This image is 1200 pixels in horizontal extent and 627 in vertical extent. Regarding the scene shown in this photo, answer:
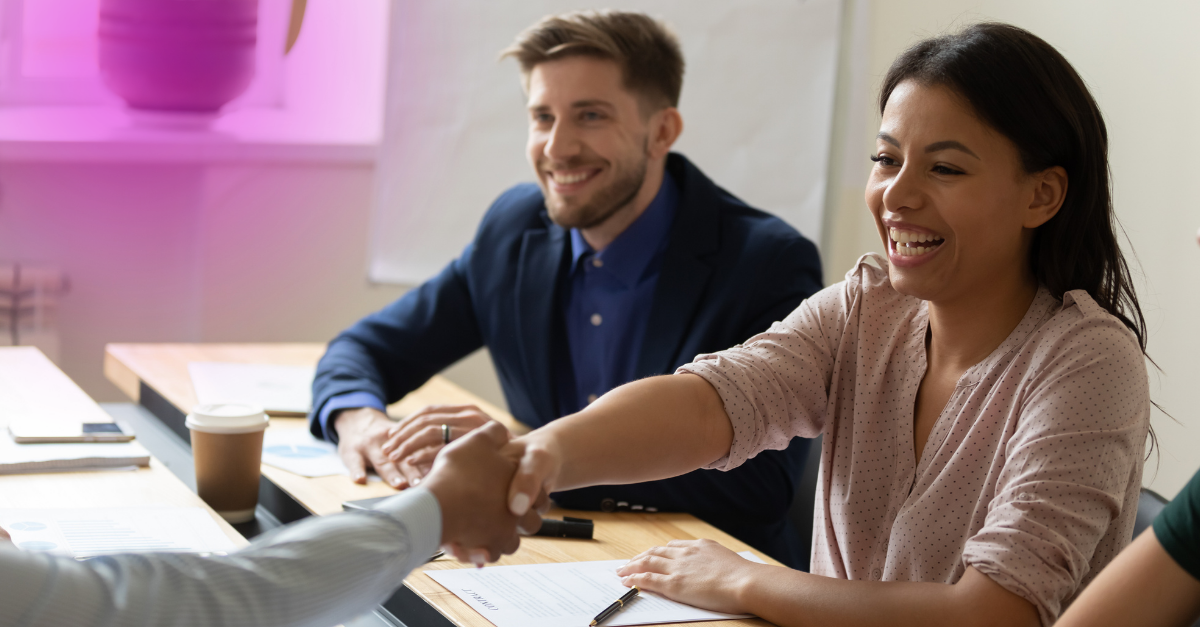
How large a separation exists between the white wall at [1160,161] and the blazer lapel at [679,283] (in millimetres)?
789

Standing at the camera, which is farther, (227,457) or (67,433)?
(67,433)

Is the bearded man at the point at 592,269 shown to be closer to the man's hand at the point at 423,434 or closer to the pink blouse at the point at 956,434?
the man's hand at the point at 423,434

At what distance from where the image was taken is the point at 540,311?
86.9 inches

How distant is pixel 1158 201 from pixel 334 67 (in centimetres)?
219

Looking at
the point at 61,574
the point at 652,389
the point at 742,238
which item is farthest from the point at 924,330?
the point at 61,574

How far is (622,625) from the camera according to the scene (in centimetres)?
122

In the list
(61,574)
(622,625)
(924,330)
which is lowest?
(622,625)

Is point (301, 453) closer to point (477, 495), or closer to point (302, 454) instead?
point (302, 454)

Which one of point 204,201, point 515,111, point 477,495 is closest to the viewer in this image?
point 477,495

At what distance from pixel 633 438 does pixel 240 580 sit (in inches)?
22.4

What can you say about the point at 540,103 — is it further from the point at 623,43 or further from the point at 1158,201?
the point at 1158,201

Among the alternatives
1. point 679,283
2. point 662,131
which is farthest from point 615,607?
point 662,131

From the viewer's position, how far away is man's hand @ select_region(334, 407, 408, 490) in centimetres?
176

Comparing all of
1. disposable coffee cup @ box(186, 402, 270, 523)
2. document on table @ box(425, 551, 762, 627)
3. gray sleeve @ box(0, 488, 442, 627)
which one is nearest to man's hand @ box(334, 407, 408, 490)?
disposable coffee cup @ box(186, 402, 270, 523)
